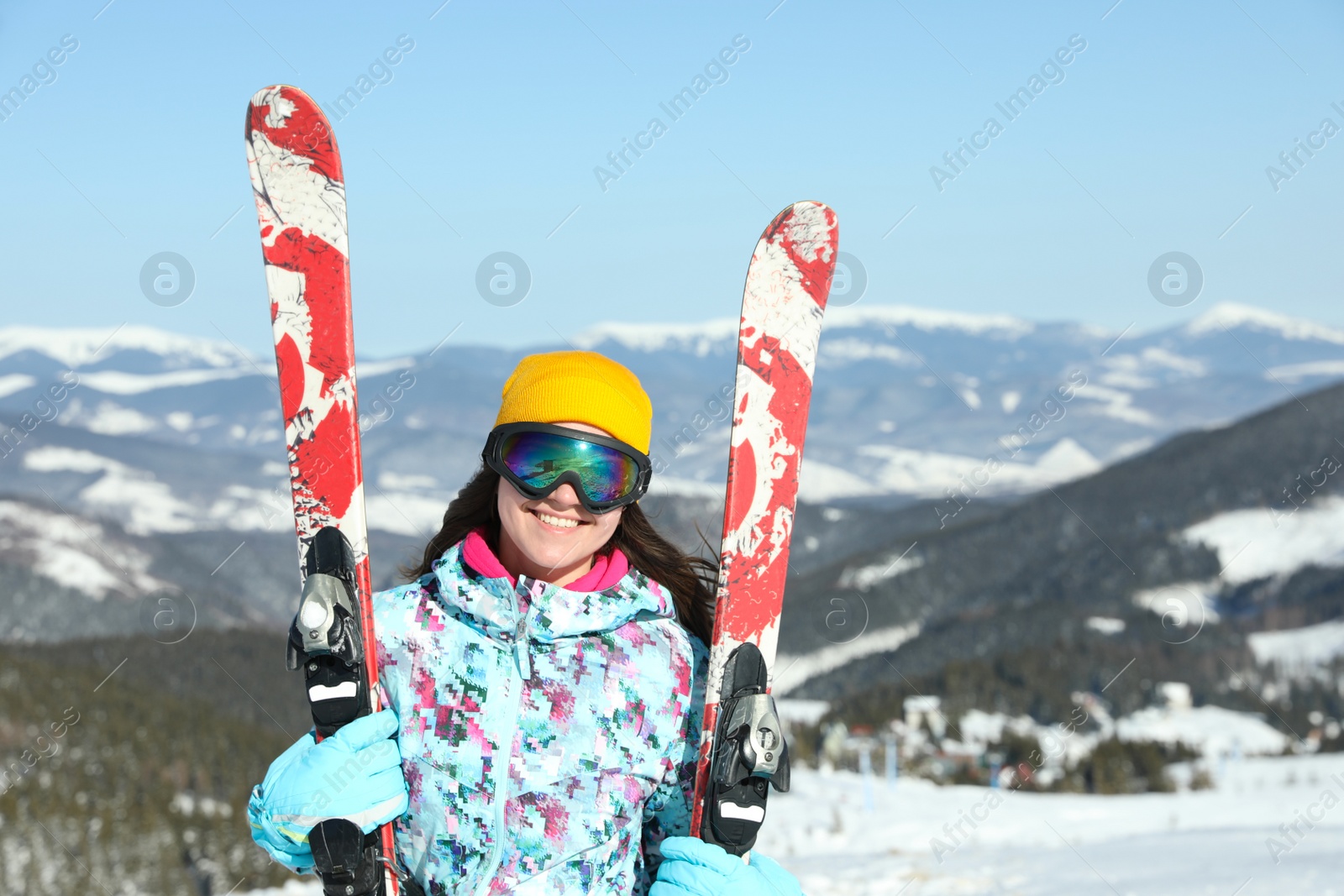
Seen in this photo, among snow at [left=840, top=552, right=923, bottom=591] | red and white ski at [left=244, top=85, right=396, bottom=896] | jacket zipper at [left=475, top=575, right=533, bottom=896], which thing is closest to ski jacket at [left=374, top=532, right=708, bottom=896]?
jacket zipper at [left=475, top=575, right=533, bottom=896]

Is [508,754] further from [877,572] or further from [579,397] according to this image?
[877,572]

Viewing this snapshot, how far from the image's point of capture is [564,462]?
2420 millimetres

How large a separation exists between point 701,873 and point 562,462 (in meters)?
1.00

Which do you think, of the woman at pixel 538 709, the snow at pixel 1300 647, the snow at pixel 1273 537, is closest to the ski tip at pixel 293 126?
the woman at pixel 538 709

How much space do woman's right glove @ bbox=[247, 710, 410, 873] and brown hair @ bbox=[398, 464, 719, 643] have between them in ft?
1.54

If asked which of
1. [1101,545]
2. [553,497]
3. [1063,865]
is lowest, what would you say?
[1063,865]

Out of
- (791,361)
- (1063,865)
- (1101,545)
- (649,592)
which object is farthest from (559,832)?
(1101,545)

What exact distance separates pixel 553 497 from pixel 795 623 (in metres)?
78.3

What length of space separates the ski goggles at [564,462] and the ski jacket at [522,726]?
0.19m

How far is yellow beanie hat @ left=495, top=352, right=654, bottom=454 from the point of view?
2.45m

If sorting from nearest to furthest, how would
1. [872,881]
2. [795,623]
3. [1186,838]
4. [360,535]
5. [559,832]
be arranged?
[559,832], [360,535], [872,881], [1186,838], [795,623]

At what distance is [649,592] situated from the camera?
2.50 metres

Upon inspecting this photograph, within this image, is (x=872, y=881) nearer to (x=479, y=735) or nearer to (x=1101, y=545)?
(x=479, y=735)

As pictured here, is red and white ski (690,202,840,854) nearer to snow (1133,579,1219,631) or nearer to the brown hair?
the brown hair
